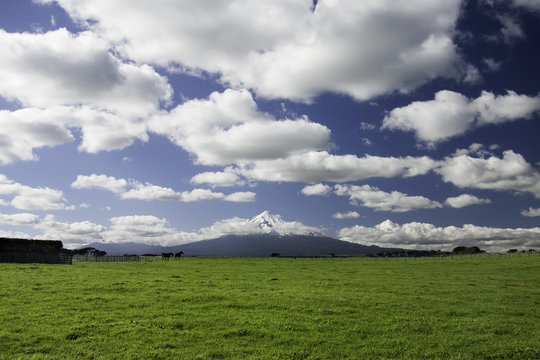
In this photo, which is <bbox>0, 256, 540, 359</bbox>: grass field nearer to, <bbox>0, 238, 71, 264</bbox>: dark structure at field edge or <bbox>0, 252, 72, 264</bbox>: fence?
<bbox>0, 252, 72, 264</bbox>: fence

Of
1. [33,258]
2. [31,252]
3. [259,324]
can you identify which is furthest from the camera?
[31,252]

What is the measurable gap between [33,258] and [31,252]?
6830mm

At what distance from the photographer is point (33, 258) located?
7612 cm

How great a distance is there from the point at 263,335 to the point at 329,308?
710 centimetres

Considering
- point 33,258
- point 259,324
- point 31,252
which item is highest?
point 31,252

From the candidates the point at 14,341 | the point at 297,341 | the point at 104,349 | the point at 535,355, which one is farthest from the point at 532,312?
the point at 14,341

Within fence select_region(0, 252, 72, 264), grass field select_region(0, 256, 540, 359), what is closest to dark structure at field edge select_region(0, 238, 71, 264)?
fence select_region(0, 252, 72, 264)

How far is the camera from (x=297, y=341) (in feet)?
52.8

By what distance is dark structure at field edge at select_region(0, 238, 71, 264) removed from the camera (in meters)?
74.2

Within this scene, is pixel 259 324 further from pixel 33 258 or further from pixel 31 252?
pixel 31 252

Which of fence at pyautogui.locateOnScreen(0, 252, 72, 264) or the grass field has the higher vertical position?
fence at pyautogui.locateOnScreen(0, 252, 72, 264)

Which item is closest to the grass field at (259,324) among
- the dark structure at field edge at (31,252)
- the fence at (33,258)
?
the fence at (33,258)

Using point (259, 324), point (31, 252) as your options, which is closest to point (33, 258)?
point (31, 252)

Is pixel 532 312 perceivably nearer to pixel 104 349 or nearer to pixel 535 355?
pixel 535 355
